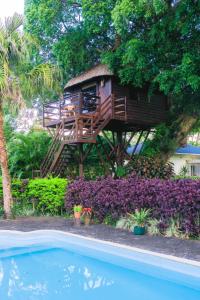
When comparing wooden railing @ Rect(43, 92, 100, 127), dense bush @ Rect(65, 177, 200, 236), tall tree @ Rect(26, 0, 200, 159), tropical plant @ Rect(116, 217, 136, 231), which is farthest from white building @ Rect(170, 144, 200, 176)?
tropical plant @ Rect(116, 217, 136, 231)

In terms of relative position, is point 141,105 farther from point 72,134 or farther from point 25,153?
point 25,153

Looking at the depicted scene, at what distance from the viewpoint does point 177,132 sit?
68.3ft

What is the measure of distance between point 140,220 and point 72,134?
302 inches

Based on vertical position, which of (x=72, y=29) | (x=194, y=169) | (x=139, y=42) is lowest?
(x=194, y=169)

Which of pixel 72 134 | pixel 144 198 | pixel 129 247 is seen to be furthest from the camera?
pixel 72 134

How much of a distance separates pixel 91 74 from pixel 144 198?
1072 cm

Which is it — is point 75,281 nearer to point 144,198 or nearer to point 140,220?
point 140,220

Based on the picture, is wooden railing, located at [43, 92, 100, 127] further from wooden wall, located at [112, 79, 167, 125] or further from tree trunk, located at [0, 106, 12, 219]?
tree trunk, located at [0, 106, 12, 219]

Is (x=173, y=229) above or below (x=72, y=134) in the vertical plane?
below

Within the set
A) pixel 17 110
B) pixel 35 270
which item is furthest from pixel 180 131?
pixel 35 270

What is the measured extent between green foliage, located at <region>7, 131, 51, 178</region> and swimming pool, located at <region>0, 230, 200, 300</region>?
10.9 m

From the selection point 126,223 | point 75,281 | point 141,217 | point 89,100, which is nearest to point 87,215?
point 126,223

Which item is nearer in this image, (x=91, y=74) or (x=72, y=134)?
(x=72, y=134)

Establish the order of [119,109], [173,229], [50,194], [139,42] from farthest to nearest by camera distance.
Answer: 1. [119,109]
2. [139,42]
3. [50,194]
4. [173,229]
